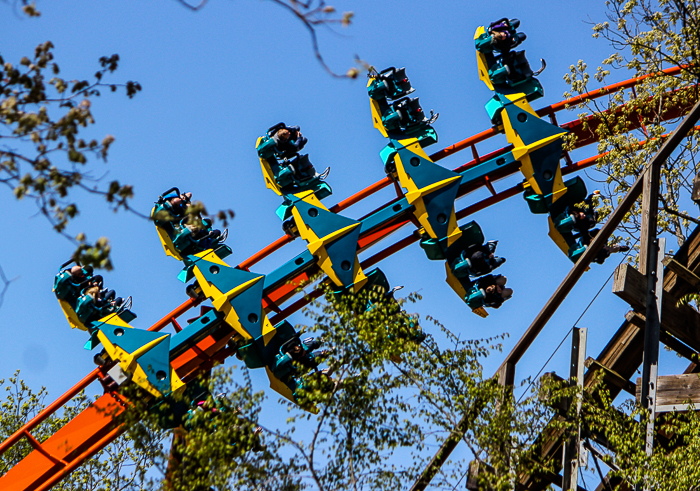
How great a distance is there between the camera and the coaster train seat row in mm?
10102

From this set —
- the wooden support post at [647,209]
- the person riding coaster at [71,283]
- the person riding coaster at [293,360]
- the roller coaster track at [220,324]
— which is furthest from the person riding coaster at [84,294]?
the wooden support post at [647,209]

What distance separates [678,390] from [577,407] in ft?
3.59

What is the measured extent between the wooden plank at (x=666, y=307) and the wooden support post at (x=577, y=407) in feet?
2.33

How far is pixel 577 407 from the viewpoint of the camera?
8.02 meters

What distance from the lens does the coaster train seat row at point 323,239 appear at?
10.1 meters

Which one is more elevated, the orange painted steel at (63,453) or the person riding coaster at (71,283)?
the person riding coaster at (71,283)

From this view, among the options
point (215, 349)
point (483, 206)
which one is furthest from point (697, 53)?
point (215, 349)

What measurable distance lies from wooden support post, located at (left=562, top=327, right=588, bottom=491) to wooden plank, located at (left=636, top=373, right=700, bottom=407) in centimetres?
63

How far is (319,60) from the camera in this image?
13.7ft

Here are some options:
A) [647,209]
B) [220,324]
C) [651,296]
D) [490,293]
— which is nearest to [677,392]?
[651,296]

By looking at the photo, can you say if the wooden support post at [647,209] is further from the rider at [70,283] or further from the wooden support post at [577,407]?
the rider at [70,283]

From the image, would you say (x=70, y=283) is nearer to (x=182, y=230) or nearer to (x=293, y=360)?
(x=182, y=230)

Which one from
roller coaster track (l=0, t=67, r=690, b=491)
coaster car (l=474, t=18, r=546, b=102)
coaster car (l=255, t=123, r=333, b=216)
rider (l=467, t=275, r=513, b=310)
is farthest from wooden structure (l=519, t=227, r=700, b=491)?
coaster car (l=255, t=123, r=333, b=216)

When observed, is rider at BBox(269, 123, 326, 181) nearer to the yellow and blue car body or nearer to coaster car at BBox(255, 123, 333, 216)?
coaster car at BBox(255, 123, 333, 216)
